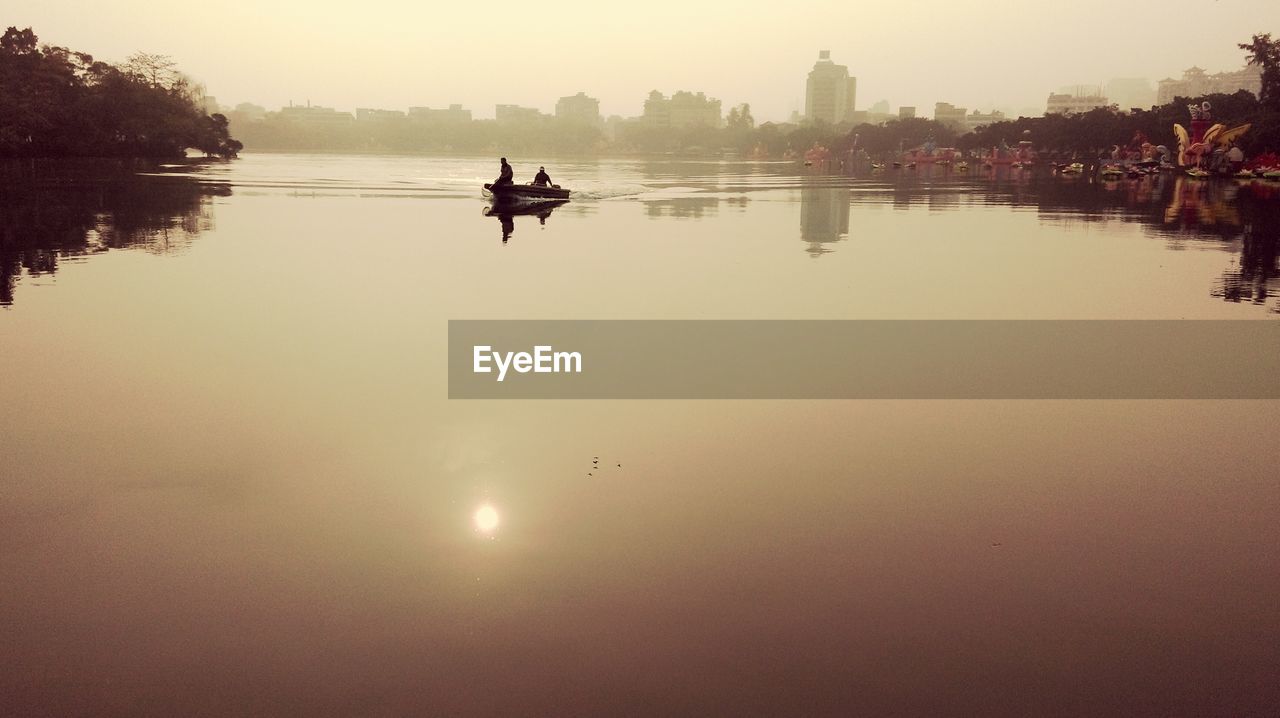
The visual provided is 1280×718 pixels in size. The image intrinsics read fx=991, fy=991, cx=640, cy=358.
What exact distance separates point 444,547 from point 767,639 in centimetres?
267

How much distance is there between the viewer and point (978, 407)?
1185 centimetres

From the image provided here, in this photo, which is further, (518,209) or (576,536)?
(518,209)

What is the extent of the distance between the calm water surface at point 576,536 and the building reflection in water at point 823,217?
11507mm

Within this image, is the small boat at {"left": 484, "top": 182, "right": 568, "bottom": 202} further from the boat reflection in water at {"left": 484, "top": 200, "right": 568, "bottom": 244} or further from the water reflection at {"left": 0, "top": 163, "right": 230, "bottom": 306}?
the water reflection at {"left": 0, "top": 163, "right": 230, "bottom": 306}

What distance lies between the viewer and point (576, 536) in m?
7.90

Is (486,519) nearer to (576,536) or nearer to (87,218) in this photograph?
(576,536)

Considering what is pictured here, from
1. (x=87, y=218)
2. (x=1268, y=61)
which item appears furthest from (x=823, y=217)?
(x=1268, y=61)

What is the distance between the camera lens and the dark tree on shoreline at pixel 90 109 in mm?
80062

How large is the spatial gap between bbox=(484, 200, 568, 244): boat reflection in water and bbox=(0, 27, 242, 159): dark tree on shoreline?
55.7 metres

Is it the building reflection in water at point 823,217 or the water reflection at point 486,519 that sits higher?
the building reflection in water at point 823,217

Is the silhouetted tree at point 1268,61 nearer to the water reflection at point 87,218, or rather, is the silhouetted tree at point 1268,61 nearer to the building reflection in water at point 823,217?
the building reflection in water at point 823,217

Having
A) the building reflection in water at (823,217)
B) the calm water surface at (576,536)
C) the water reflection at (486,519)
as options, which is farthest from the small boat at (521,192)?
the water reflection at (486,519)

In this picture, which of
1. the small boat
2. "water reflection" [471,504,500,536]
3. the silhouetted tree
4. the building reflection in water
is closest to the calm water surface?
"water reflection" [471,504,500,536]

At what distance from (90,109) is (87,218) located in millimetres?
65739
